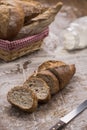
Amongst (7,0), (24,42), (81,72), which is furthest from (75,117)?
(7,0)

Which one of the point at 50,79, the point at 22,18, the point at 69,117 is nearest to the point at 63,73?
the point at 50,79

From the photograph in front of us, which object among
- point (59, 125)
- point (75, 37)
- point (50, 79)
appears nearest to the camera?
point (59, 125)

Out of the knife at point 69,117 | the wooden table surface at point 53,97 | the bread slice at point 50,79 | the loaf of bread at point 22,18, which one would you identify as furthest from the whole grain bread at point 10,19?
the knife at point 69,117

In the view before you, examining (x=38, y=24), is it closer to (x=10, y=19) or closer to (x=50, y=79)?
(x=10, y=19)

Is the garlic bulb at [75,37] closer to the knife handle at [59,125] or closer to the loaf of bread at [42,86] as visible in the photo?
the loaf of bread at [42,86]

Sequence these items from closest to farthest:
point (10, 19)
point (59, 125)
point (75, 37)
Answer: point (59, 125), point (10, 19), point (75, 37)

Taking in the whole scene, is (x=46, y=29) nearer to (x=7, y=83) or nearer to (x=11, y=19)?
(x=11, y=19)

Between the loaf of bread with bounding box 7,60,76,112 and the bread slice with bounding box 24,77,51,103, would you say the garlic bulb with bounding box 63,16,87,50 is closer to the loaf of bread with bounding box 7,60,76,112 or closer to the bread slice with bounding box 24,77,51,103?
the loaf of bread with bounding box 7,60,76,112
